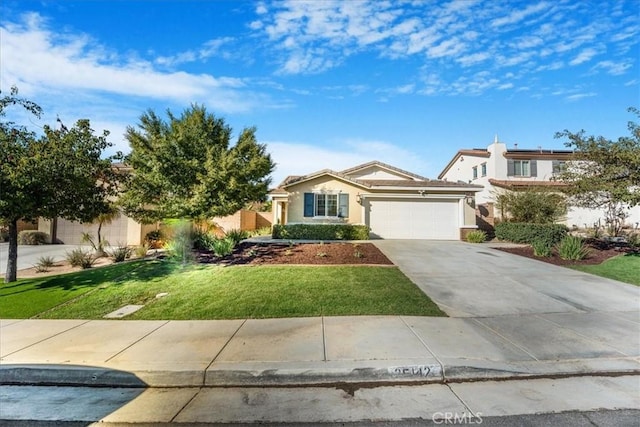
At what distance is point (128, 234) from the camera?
674 inches

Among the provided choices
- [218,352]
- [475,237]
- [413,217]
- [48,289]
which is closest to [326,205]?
A: [413,217]

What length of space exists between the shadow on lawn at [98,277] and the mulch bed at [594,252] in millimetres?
13129

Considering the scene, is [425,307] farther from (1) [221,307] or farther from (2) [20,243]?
(2) [20,243]

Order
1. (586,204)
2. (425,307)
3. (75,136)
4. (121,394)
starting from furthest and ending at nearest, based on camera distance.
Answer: (586,204) → (75,136) → (425,307) → (121,394)

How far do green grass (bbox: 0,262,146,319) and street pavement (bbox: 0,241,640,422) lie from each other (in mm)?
859

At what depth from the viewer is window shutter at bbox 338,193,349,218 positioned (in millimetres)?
19188

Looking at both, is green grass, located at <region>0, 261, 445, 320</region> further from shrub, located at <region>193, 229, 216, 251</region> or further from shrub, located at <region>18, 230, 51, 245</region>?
shrub, located at <region>18, 230, 51, 245</region>

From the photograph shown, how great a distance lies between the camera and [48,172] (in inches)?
331

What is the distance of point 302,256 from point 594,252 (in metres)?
11.8

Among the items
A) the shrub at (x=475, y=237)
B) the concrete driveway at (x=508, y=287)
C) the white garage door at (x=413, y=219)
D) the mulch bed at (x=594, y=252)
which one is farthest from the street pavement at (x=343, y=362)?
the white garage door at (x=413, y=219)

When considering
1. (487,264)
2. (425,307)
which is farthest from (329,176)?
(425,307)

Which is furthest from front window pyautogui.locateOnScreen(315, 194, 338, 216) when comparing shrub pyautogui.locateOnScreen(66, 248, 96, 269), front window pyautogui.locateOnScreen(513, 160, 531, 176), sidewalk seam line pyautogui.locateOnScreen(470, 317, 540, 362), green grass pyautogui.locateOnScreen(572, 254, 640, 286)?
front window pyautogui.locateOnScreen(513, 160, 531, 176)

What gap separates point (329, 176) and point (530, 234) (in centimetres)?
1097

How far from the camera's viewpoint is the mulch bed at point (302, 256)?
35.8 feet
